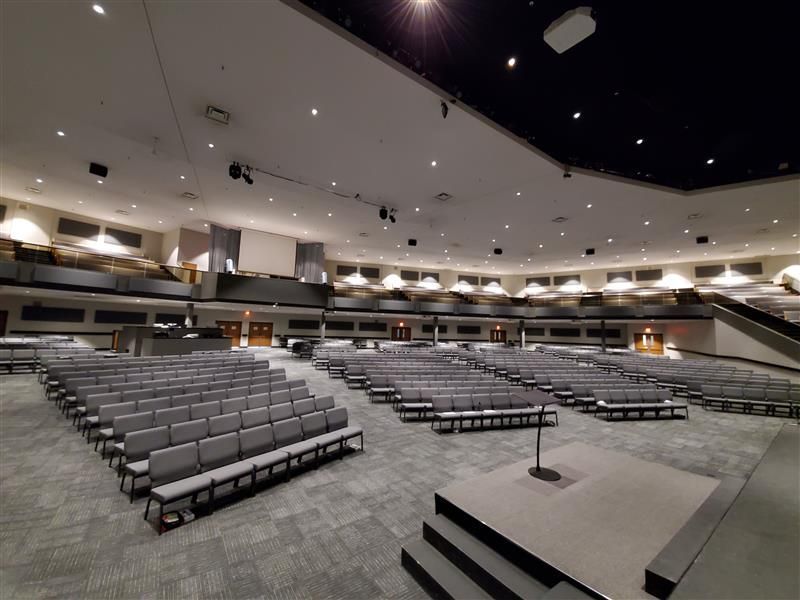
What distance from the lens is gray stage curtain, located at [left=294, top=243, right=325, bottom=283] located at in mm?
19906

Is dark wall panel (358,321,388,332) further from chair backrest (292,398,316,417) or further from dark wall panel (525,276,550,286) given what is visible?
chair backrest (292,398,316,417)

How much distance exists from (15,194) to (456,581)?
22109 mm

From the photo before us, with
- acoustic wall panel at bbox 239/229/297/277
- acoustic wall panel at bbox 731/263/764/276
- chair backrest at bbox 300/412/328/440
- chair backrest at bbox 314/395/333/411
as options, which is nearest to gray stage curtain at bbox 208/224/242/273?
acoustic wall panel at bbox 239/229/297/277

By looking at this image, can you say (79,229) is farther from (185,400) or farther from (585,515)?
(585,515)

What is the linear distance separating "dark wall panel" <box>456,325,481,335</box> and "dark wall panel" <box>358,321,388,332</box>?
23.1 feet

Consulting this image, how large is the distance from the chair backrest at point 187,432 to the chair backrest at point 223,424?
83 mm

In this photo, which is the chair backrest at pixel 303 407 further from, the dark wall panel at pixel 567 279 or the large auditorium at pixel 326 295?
the dark wall panel at pixel 567 279

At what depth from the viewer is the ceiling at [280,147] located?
18.9 feet

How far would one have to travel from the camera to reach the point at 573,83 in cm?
792

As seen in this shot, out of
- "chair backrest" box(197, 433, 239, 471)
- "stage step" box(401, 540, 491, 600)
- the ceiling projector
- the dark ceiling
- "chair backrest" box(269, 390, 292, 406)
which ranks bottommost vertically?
"stage step" box(401, 540, 491, 600)

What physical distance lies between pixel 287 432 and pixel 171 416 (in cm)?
193

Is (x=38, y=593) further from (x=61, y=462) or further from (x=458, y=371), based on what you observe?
(x=458, y=371)

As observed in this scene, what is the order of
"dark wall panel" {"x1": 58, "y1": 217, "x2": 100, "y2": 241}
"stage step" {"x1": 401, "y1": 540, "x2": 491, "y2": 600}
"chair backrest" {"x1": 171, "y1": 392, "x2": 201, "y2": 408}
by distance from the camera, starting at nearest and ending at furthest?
1. "stage step" {"x1": 401, "y1": 540, "x2": 491, "y2": 600}
2. "chair backrest" {"x1": 171, "y1": 392, "x2": 201, "y2": 408}
3. "dark wall panel" {"x1": 58, "y1": 217, "x2": 100, "y2": 241}

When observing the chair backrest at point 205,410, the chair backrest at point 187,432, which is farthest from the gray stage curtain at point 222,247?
the chair backrest at point 187,432
